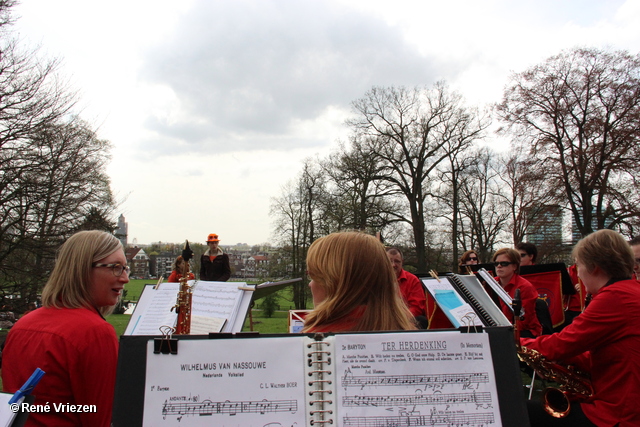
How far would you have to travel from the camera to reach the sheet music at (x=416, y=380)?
4.70ft

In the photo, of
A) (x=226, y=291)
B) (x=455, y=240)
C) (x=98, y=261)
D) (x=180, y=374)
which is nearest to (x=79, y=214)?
(x=226, y=291)

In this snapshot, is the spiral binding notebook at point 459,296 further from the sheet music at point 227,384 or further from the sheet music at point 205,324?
the sheet music at point 227,384

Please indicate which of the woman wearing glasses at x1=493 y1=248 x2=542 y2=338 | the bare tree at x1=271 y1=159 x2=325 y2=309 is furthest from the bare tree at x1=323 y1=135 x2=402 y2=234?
the woman wearing glasses at x1=493 y1=248 x2=542 y2=338

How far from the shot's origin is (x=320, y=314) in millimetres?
1901

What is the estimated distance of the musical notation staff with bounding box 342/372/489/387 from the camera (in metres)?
1.46

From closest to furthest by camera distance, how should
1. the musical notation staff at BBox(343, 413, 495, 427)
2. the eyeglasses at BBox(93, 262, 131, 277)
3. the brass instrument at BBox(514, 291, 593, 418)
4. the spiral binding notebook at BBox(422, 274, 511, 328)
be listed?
the musical notation staff at BBox(343, 413, 495, 427), the eyeglasses at BBox(93, 262, 131, 277), the brass instrument at BBox(514, 291, 593, 418), the spiral binding notebook at BBox(422, 274, 511, 328)

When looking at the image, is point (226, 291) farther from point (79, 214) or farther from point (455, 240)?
point (455, 240)

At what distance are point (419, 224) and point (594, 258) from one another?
24473 mm

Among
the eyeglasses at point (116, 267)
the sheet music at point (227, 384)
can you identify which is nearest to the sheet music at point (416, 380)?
the sheet music at point (227, 384)

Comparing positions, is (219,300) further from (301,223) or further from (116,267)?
(301,223)

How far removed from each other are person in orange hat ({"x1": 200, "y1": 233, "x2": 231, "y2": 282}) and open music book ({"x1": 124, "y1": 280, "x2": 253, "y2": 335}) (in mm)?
4248

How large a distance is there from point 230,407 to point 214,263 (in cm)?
692

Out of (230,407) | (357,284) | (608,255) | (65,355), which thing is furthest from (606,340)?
(65,355)

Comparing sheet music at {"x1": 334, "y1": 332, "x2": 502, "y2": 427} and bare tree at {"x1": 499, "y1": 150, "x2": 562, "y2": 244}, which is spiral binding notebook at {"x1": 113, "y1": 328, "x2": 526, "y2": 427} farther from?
bare tree at {"x1": 499, "y1": 150, "x2": 562, "y2": 244}
